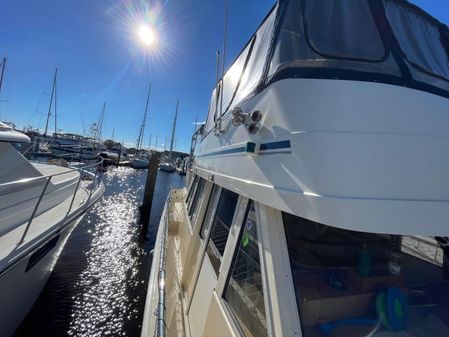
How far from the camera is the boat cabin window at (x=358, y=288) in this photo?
5.01 ft

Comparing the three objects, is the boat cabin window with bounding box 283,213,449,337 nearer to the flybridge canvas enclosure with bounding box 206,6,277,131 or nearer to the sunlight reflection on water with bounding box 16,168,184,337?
the flybridge canvas enclosure with bounding box 206,6,277,131

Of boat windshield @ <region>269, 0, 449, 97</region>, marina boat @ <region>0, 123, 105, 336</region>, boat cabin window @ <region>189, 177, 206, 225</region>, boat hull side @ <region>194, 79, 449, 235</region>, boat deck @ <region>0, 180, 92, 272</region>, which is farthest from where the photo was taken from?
boat cabin window @ <region>189, 177, 206, 225</region>

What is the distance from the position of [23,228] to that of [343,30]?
4521mm

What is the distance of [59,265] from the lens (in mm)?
6977

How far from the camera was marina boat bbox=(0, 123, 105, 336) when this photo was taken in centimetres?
317

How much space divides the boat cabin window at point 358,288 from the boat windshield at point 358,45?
105 centimetres

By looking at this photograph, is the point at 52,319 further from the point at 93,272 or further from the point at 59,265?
the point at 59,265

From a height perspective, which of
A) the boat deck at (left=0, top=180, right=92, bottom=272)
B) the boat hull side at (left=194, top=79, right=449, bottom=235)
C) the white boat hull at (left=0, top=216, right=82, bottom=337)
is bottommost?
the white boat hull at (left=0, top=216, right=82, bottom=337)

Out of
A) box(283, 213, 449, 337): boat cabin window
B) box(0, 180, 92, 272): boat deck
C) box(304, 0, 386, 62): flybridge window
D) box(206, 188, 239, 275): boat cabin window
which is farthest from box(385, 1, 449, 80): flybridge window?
box(0, 180, 92, 272): boat deck

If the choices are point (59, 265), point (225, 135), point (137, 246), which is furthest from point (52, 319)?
point (225, 135)

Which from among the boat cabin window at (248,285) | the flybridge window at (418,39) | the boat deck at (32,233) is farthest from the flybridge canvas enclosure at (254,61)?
the boat deck at (32,233)

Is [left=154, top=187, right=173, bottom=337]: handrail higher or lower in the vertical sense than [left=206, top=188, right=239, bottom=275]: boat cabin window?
lower

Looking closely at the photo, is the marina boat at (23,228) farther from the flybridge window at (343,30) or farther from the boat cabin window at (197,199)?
the flybridge window at (343,30)

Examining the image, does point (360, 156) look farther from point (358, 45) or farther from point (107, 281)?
point (107, 281)
